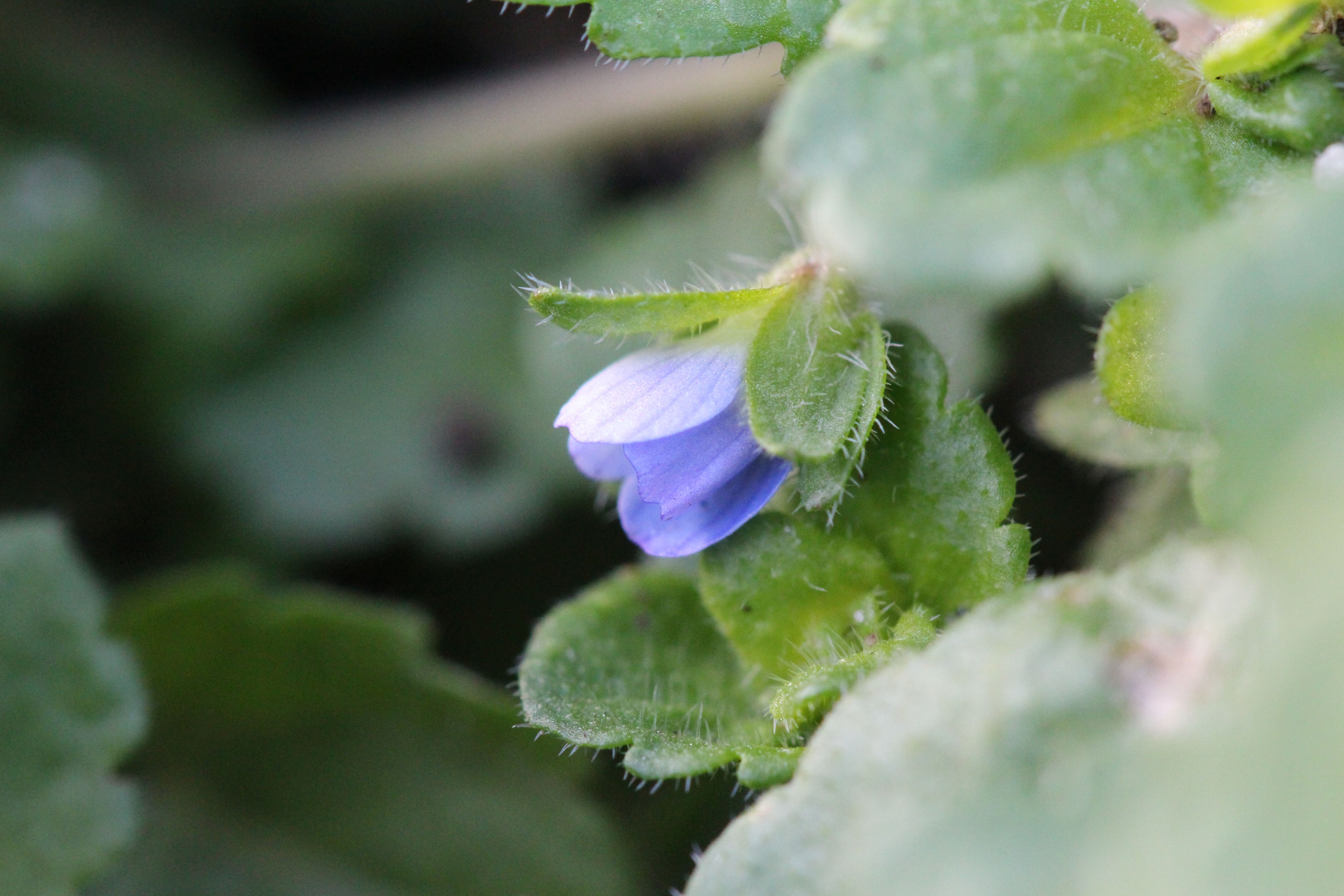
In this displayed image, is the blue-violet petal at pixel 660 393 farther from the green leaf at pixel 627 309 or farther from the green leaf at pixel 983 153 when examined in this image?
the green leaf at pixel 983 153

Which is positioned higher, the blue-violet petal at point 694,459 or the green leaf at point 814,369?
the green leaf at point 814,369

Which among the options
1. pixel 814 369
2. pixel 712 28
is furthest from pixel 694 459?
pixel 712 28

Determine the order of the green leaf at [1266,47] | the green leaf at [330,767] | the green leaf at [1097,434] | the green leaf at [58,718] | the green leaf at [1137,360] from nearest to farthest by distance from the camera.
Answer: the green leaf at [1266,47], the green leaf at [1137,360], the green leaf at [1097,434], the green leaf at [58,718], the green leaf at [330,767]

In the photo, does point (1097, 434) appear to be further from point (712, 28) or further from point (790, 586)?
point (712, 28)

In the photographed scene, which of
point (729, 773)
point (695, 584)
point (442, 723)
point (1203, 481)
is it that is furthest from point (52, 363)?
point (1203, 481)

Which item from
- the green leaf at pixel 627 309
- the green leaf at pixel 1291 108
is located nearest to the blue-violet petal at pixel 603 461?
the green leaf at pixel 627 309

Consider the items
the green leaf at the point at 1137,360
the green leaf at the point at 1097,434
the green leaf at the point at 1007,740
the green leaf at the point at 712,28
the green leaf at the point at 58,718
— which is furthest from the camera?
the green leaf at the point at 58,718
